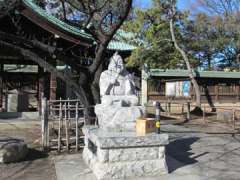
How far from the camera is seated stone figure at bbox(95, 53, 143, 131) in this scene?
27.2ft

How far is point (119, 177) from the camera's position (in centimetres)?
739

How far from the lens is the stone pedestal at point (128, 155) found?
7344 mm

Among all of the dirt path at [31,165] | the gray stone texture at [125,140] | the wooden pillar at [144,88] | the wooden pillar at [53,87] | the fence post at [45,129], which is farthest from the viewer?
the wooden pillar at [144,88]

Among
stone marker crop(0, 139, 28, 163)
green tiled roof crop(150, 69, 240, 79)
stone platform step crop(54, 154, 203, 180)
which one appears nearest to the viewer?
stone platform step crop(54, 154, 203, 180)

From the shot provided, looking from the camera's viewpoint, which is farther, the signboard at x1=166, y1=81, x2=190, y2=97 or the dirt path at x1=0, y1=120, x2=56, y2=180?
the signboard at x1=166, y1=81, x2=190, y2=97

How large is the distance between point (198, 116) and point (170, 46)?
31.3 feet

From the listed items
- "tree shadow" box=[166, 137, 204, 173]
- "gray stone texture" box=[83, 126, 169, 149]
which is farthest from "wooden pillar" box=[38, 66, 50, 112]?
"gray stone texture" box=[83, 126, 169, 149]

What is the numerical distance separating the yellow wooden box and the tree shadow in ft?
3.11

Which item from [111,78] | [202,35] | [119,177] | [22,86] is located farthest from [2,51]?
[202,35]

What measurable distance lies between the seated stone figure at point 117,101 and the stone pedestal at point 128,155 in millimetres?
490

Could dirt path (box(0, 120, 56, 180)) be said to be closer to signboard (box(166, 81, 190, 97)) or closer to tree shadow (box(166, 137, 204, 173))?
tree shadow (box(166, 137, 204, 173))

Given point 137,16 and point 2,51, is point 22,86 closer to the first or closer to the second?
point 2,51

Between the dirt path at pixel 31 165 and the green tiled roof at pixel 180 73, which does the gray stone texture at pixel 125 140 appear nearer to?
the dirt path at pixel 31 165

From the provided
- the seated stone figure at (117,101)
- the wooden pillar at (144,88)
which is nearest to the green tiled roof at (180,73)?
the wooden pillar at (144,88)
